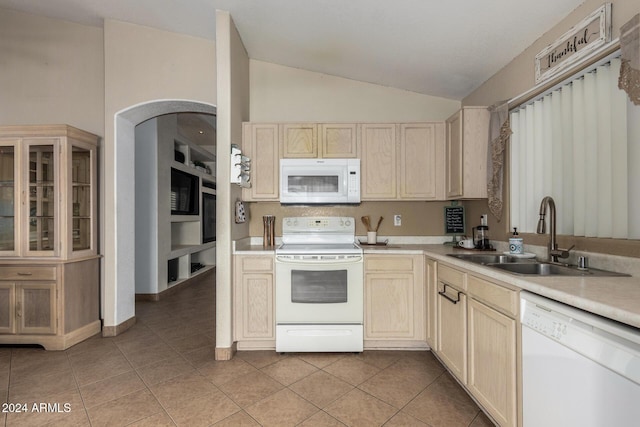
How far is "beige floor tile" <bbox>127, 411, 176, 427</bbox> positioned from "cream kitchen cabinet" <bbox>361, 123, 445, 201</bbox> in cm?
229


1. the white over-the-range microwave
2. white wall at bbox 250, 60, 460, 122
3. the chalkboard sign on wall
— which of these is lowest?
the chalkboard sign on wall

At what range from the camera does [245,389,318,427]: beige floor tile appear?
170cm

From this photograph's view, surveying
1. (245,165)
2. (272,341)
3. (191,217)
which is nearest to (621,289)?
(272,341)

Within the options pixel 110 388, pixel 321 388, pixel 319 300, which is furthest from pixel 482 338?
pixel 110 388

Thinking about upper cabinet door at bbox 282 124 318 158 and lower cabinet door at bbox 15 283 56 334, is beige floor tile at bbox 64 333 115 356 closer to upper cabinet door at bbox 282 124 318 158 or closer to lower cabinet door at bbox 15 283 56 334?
lower cabinet door at bbox 15 283 56 334

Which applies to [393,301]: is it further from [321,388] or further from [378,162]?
[378,162]

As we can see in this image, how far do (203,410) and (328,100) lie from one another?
3.02 metres

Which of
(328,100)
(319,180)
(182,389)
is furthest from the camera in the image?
(328,100)

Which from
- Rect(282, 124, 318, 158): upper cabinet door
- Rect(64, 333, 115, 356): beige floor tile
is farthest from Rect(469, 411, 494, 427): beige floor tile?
Rect(64, 333, 115, 356): beige floor tile

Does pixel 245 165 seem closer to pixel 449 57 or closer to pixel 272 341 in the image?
pixel 272 341

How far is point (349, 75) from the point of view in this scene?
320 cm

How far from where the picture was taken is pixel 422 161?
9.68 ft

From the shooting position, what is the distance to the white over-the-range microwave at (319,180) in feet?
9.47

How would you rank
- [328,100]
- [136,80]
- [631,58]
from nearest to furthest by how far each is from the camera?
1. [631,58]
2. [136,80]
3. [328,100]
